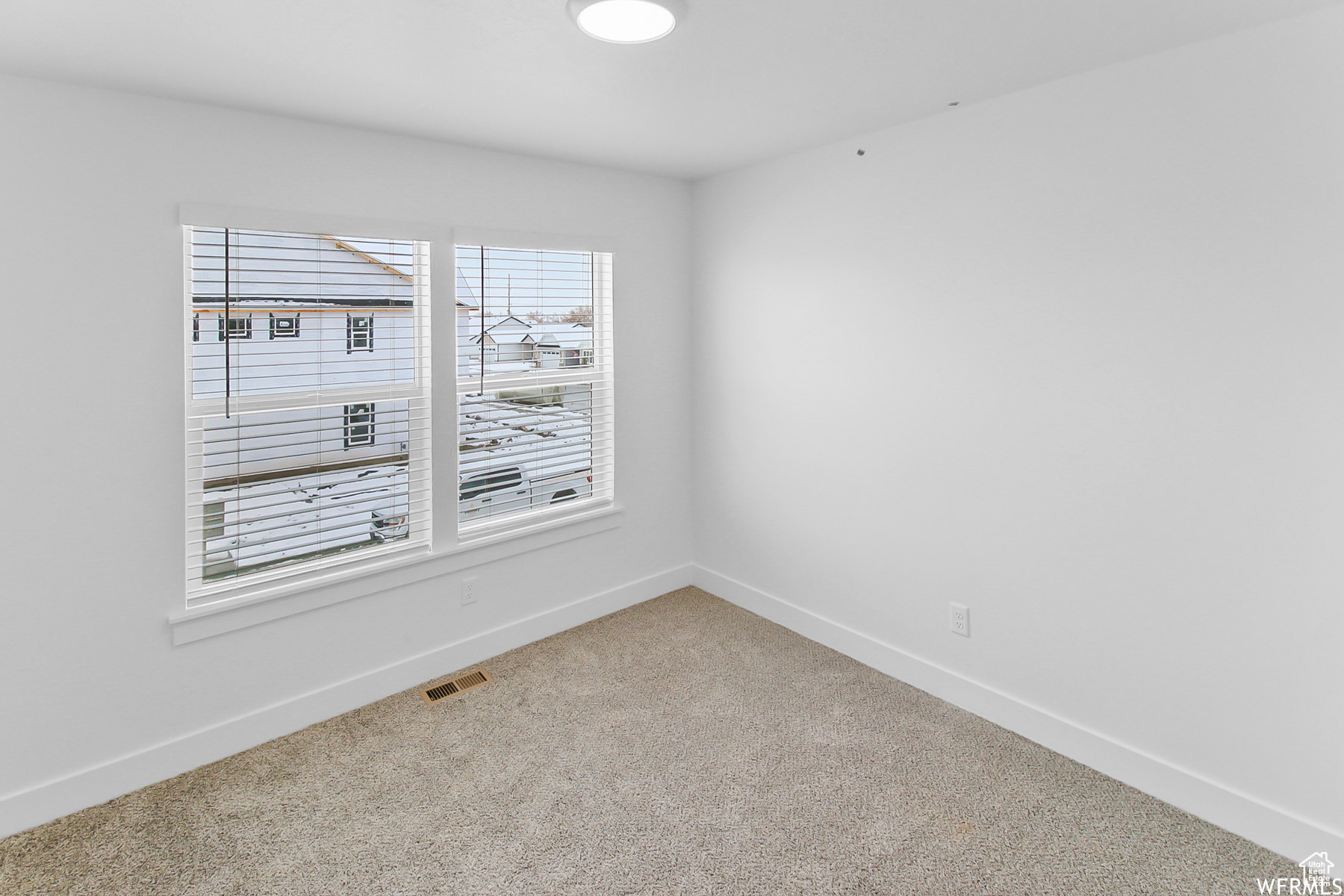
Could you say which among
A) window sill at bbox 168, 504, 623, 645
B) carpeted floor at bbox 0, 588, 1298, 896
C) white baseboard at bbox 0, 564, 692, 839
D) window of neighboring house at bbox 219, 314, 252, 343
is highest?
window of neighboring house at bbox 219, 314, 252, 343

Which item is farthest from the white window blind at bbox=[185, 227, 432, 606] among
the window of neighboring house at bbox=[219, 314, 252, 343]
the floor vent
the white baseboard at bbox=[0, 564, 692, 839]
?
the floor vent

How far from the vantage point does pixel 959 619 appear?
9.14 ft

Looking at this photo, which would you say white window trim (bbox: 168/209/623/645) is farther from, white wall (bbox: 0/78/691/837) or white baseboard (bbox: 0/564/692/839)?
white baseboard (bbox: 0/564/692/839)

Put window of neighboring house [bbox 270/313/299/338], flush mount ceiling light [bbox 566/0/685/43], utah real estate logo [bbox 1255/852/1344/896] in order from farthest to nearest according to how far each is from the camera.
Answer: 1. window of neighboring house [bbox 270/313/299/338]
2. utah real estate logo [bbox 1255/852/1344/896]
3. flush mount ceiling light [bbox 566/0/685/43]

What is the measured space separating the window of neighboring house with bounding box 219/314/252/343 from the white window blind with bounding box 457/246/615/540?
0.80m

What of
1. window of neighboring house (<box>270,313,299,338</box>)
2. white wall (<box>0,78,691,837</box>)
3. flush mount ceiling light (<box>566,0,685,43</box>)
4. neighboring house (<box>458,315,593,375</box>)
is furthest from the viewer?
neighboring house (<box>458,315,593,375</box>)

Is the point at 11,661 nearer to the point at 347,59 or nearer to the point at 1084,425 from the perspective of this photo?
the point at 347,59

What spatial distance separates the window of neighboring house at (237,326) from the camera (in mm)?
2467

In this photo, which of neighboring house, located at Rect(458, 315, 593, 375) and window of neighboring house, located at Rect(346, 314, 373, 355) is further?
neighboring house, located at Rect(458, 315, 593, 375)

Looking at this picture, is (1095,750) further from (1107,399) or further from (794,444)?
(794,444)

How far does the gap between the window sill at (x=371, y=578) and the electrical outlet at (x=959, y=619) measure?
5.58ft

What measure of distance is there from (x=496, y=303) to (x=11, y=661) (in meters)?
2.07

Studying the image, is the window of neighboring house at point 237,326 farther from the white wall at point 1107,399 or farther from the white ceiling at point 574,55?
the white wall at point 1107,399

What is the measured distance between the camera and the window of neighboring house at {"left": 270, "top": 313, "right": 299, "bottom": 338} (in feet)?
8.43
